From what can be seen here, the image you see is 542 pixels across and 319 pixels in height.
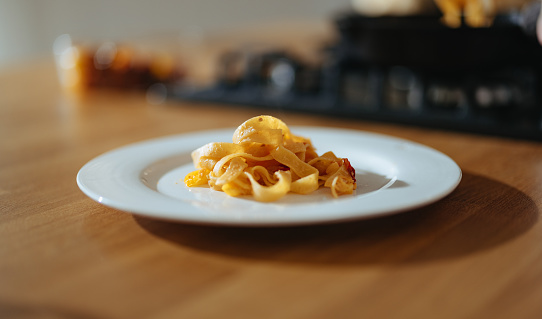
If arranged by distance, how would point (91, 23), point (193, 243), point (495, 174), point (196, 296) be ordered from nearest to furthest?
point (196, 296), point (193, 243), point (495, 174), point (91, 23)

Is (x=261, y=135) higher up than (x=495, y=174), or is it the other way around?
Result: (x=261, y=135)

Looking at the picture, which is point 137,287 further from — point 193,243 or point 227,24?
point 227,24

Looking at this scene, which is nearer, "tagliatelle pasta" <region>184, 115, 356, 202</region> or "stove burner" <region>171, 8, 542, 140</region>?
"tagliatelle pasta" <region>184, 115, 356, 202</region>

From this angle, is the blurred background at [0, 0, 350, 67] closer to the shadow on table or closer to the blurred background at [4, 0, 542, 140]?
the blurred background at [4, 0, 542, 140]

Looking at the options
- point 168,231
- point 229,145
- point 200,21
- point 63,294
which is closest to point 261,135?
point 229,145

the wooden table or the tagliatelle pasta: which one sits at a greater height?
the tagliatelle pasta

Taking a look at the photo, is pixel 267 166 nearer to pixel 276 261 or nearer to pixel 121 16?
pixel 276 261

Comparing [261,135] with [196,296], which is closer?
[196,296]

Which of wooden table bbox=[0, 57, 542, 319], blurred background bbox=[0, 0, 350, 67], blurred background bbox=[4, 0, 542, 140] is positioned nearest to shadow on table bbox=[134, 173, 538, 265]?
wooden table bbox=[0, 57, 542, 319]
